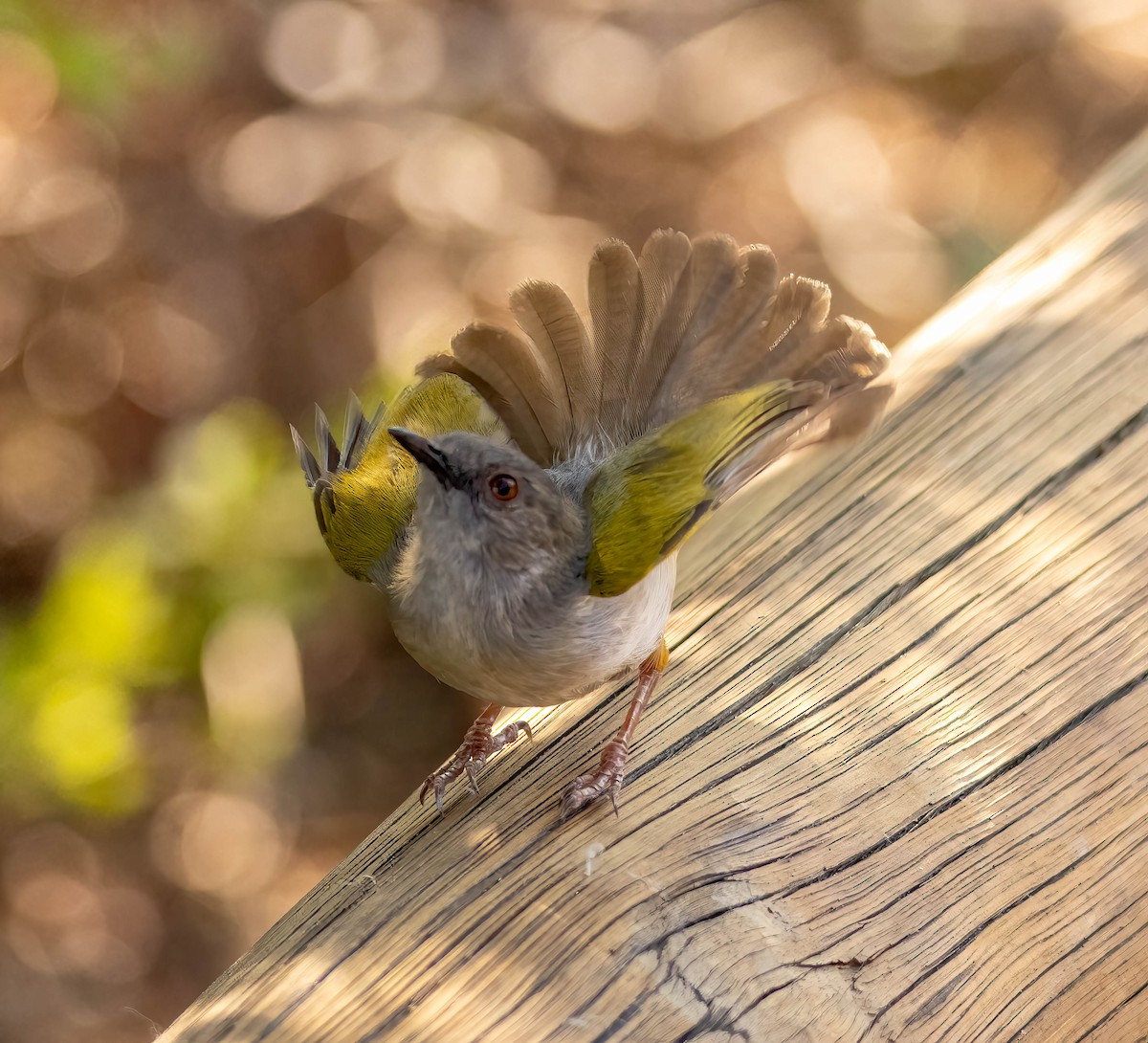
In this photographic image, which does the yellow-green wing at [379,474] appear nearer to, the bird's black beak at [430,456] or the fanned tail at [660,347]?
the fanned tail at [660,347]

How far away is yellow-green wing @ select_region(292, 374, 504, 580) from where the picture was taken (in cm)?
317

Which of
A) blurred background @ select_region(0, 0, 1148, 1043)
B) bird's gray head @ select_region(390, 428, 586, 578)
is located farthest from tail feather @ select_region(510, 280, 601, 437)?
blurred background @ select_region(0, 0, 1148, 1043)

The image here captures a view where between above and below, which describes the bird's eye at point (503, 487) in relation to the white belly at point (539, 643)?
above

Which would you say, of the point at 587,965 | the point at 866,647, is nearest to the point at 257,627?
the point at 866,647

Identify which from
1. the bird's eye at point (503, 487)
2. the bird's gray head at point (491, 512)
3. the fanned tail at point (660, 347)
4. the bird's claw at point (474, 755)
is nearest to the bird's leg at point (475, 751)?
the bird's claw at point (474, 755)

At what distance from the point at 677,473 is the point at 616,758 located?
82 cm

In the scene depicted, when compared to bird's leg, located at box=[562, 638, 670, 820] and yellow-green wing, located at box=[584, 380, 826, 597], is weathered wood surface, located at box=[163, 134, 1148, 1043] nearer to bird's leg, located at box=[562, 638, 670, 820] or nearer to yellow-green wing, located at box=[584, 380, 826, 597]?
A: bird's leg, located at box=[562, 638, 670, 820]

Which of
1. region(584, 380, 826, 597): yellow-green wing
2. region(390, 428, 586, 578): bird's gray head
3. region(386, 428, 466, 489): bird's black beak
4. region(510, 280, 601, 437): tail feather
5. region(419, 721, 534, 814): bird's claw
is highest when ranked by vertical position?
region(510, 280, 601, 437): tail feather

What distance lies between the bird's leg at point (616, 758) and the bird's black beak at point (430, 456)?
63 centimetres

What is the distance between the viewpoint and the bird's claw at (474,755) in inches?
103

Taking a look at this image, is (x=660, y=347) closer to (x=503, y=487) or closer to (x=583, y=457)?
(x=583, y=457)

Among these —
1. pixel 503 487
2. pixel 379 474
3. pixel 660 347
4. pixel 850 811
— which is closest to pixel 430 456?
pixel 503 487

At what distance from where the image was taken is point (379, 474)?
335cm

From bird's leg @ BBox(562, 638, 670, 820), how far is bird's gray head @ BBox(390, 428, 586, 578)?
1.06 feet
